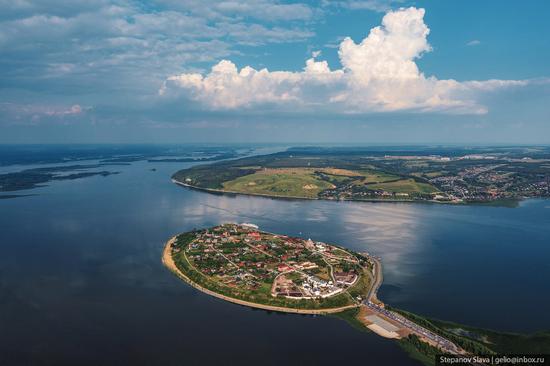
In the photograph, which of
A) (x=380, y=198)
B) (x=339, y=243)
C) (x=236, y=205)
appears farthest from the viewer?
(x=380, y=198)

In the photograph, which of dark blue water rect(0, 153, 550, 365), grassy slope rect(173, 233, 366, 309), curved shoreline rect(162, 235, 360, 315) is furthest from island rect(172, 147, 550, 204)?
grassy slope rect(173, 233, 366, 309)

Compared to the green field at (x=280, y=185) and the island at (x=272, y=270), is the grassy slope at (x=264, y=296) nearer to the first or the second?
the island at (x=272, y=270)

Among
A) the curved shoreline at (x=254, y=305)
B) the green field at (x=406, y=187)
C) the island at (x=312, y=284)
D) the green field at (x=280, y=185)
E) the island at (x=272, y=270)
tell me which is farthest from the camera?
the green field at (x=280, y=185)

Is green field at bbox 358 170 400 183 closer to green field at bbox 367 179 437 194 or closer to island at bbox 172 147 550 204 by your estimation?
island at bbox 172 147 550 204

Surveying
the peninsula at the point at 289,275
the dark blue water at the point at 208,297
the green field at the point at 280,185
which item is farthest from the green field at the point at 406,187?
the peninsula at the point at 289,275

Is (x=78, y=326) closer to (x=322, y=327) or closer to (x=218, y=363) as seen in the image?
(x=218, y=363)

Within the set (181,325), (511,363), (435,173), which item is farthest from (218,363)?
(435,173)
